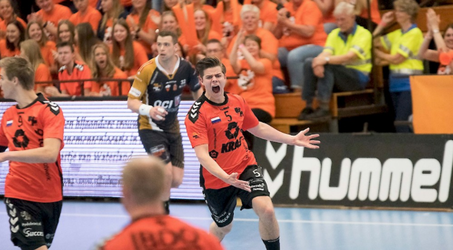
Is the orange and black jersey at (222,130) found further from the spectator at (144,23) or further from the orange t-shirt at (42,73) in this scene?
the orange t-shirt at (42,73)

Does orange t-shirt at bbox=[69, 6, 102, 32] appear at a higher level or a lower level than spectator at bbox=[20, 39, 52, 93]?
higher

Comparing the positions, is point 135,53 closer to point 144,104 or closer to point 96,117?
point 96,117

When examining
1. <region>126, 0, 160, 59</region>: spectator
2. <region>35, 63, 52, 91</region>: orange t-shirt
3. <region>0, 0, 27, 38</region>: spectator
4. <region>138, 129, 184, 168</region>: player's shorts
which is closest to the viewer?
<region>138, 129, 184, 168</region>: player's shorts

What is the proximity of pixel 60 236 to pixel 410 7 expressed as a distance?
5.63 m

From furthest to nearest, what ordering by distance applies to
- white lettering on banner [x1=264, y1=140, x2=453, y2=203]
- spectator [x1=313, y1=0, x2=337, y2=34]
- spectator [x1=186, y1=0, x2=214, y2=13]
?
1. spectator [x1=186, y1=0, x2=214, y2=13]
2. spectator [x1=313, y1=0, x2=337, y2=34]
3. white lettering on banner [x1=264, y1=140, x2=453, y2=203]

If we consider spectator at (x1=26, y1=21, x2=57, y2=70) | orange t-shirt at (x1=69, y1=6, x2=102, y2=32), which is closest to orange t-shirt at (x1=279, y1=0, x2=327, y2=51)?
orange t-shirt at (x1=69, y1=6, x2=102, y2=32)

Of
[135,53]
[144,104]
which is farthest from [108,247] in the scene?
[135,53]

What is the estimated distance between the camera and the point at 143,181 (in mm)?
2592

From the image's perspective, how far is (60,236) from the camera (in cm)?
815

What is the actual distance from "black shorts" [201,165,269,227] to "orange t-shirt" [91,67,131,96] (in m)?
4.63

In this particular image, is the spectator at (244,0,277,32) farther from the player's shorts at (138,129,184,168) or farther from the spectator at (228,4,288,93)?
the player's shorts at (138,129,184,168)

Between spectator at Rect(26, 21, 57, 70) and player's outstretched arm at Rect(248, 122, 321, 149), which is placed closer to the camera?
player's outstretched arm at Rect(248, 122, 321, 149)

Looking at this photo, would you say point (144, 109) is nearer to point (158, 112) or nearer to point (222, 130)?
point (158, 112)

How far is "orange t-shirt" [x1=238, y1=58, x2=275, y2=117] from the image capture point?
968 centimetres
